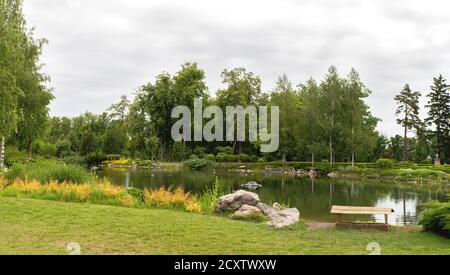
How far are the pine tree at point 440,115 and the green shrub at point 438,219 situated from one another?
39.2 meters

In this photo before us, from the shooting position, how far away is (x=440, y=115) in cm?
4572

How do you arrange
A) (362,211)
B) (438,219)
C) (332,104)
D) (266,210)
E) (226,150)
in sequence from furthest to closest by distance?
(226,150), (332,104), (266,210), (362,211), (438,219)

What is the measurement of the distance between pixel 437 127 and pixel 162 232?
147 ft

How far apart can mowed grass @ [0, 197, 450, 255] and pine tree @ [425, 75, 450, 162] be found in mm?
39310

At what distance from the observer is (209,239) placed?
24.5 ft

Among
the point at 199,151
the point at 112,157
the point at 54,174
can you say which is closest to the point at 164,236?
the point at 54,174

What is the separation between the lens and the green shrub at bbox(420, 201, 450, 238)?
8.67 metres

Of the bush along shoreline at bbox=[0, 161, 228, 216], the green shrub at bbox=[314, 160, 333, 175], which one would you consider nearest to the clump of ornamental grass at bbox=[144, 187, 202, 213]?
the bush along shoreline at bbox=[0, 161, 228, 216]

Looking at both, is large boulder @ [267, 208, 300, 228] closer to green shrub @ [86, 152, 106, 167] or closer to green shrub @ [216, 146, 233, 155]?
green shrub @ [86, 152, 106, 167]

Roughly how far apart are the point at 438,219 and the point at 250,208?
4.83m

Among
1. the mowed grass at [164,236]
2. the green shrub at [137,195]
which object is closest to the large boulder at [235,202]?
the green shrub at [137,195]

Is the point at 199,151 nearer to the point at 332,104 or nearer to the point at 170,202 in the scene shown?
the point at 332,104

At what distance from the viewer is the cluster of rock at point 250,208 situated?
11281 mm
